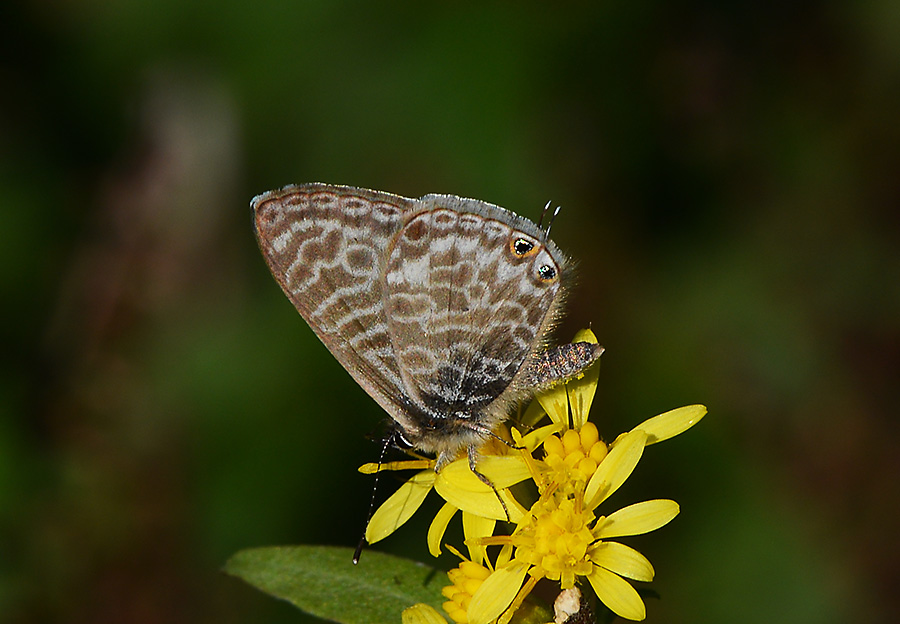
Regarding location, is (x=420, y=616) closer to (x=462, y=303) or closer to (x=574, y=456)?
(x=574, y=456)

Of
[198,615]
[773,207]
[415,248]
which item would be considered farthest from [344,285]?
[773,207]

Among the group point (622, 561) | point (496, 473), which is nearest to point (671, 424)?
point (622, 561)

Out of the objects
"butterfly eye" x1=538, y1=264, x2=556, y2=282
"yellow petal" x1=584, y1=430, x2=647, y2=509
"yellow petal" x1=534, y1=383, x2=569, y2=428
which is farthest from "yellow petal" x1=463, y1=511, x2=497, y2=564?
"butterfly eye" x1=538, y1=264, x2=556, y2=282

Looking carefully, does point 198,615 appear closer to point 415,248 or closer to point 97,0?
point 415,248

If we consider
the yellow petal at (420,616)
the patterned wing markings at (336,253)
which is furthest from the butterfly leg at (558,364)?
the yellow petal at (420,616)

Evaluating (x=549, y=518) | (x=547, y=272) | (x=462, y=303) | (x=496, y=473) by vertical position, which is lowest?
(x=549, y=518)

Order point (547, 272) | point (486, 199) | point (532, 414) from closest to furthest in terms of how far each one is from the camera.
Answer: point (547, 272) < point (532, 414) < point (486, 199)

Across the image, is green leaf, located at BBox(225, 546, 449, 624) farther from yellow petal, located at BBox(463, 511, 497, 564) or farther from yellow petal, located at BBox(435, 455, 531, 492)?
yellow petal, located at BBox(435, 455, 531, 492)
